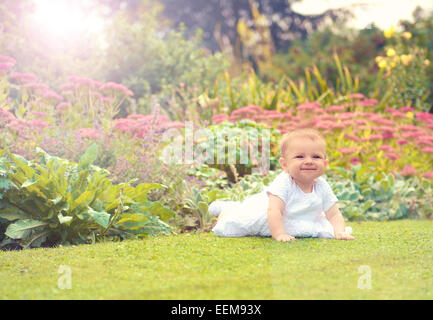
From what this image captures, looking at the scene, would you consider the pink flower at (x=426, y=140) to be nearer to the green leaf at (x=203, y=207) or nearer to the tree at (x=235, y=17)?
the green leaf at (x=203, y=207)

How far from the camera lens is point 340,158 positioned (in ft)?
22.6

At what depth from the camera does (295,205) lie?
13.3ft

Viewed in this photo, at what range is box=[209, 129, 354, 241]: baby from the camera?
3.90m

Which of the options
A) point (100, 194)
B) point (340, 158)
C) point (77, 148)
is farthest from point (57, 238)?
point (340, 158)

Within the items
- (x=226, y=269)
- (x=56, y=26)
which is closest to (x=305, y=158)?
(x=226, y=269)

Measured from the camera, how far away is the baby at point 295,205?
12.8ft

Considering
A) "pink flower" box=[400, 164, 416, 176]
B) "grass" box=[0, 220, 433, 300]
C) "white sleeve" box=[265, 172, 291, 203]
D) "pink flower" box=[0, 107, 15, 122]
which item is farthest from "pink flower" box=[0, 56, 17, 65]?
"pink flower" box=[400, 164, 416, 176]

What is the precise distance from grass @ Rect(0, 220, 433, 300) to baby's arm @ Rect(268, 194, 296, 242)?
10 centimetres

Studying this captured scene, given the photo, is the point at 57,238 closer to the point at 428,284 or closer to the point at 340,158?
the point at 428,284

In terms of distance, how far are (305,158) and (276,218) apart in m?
0.51

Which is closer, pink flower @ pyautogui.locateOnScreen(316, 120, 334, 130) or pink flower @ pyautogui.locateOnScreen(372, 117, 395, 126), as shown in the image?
pink flower @ pyautogui.locateOnScreen(316, 120, 334, 130)

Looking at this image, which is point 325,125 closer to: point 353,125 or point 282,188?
point 353,125

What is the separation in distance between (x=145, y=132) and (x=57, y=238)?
2.26 m

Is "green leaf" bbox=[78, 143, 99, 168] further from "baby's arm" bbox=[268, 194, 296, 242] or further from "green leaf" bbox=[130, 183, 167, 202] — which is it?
"baby's arm" bbox=[268, 194, 296, 242]
